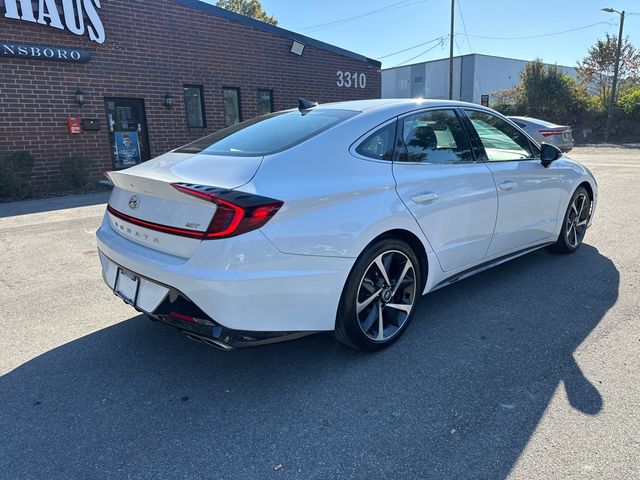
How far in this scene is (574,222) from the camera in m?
5.22

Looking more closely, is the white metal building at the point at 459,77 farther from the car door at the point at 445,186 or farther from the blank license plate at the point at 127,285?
the blank license plate at the point at 127,285

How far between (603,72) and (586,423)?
3267cm

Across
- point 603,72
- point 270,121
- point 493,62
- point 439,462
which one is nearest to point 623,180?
point 270,121

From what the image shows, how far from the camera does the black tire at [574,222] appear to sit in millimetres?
5078

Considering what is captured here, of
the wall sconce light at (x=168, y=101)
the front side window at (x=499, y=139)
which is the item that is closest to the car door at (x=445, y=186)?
the front side window at (x=499, y=139)

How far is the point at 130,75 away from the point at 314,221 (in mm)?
11475

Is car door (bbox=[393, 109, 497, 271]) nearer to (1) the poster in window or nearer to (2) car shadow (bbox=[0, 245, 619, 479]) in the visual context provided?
(2) car shadow (bbox=[0, 245, 619, 479])

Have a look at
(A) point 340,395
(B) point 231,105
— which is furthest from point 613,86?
(A) point 340,395

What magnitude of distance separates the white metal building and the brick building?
3264 centimetres

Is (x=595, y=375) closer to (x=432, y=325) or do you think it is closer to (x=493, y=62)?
(x=432, y=325)

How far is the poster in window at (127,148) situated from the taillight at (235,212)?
11321 millimetres

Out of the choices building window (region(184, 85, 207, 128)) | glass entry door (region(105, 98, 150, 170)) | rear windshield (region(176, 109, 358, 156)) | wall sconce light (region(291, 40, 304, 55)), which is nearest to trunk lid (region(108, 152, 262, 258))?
rear windshield (region(176, 109, 358, 156))

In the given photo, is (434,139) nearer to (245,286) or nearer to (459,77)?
(245,286)

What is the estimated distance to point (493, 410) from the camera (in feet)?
8.55
